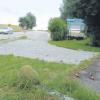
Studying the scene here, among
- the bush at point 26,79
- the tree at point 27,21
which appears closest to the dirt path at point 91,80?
the bush at point 26,79

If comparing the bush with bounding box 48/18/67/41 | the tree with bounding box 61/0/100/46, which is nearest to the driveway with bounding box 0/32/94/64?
the tree with bounding box 61/0/100/46

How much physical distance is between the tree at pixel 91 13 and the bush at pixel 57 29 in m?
9.89

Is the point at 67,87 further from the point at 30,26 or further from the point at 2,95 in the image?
the point at 30,26

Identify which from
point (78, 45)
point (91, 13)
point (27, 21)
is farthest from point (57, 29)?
point (27, 21)

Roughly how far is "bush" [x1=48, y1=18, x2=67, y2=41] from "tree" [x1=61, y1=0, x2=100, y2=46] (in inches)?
389

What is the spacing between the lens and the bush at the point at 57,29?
44062 mm

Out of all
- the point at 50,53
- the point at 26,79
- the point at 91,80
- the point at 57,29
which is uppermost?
the point at 26,79

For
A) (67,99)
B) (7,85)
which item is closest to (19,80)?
(7,85)

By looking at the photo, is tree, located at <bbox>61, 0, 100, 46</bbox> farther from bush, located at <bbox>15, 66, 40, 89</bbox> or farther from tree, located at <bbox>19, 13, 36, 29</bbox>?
tree, located at <bbox>19, 13, 36, 29</bbox>

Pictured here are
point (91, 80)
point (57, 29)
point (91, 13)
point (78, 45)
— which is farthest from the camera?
point (57, 29)

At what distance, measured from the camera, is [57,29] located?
4450cm

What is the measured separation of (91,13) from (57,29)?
13.2 meters

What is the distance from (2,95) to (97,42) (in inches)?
1014

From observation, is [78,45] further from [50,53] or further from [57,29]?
[57,29]
